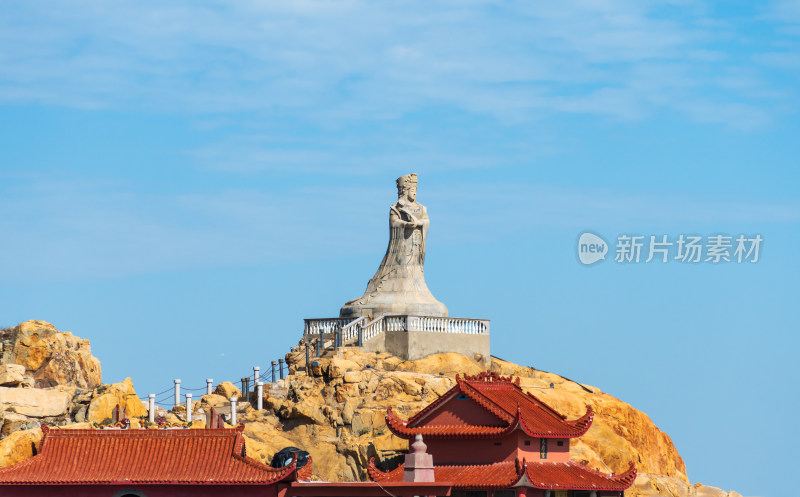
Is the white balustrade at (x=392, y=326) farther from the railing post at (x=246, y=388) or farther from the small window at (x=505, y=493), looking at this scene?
the small window at (x=505, y=493)

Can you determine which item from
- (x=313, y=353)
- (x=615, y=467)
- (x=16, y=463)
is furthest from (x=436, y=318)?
(x=16, y=463)

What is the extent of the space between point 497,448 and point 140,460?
509 inches

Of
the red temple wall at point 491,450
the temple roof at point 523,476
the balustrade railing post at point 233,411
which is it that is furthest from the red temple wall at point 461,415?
the balustrade railing post at point 233,411

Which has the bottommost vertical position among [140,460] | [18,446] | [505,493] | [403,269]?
[505,493]

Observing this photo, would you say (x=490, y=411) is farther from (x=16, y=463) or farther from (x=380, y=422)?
(x=16, y=463)

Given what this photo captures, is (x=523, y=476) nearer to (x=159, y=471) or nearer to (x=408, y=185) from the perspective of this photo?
(x=159, y=471)

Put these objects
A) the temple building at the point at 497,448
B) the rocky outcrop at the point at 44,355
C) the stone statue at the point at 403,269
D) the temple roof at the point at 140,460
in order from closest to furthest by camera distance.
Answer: the temple roof at the point at 140,460 → the temple building at the point at 497,448 → the stone statue at the point at 403,269 → the rocky outcrop at the point at 44,355

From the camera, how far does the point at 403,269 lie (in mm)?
71875

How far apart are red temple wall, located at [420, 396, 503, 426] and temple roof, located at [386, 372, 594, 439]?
0.14 meters

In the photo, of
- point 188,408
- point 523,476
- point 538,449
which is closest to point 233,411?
point 188,408

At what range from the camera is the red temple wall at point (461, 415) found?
56719 millimetres

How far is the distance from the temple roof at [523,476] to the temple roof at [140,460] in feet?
17.1

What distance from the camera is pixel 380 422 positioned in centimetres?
6081

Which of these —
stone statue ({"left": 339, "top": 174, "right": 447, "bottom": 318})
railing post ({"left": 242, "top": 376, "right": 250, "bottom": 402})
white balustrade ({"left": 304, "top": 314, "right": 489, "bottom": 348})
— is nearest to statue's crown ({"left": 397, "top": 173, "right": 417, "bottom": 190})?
stone statue ({"left": 339, "top": 174, "right": 447, "bottom": 318})
